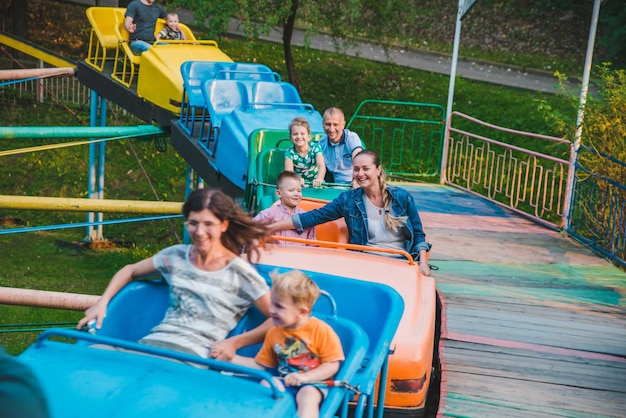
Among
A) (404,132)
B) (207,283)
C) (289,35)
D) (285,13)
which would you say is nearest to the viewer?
(207,283)

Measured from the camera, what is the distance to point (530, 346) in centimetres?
575

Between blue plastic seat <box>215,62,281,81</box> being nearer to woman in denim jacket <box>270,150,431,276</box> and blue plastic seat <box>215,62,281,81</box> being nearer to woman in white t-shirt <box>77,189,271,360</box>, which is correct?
woman in denim jacket <box>270,150,431,276</box>

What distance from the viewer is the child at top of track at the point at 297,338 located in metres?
3.14

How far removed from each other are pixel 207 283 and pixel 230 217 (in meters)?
0.27

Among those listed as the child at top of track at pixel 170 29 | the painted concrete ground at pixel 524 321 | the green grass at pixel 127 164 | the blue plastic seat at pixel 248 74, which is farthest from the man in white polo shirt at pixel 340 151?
the child at top of track at pixel 170 29

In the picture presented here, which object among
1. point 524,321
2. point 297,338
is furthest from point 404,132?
point 297,338

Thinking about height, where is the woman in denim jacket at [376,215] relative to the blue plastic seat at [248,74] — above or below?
below

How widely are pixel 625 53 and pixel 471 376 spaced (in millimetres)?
12827

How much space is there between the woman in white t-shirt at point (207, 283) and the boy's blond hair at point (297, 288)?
30 cm

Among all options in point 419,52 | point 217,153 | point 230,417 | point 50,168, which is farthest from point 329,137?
point 419,52

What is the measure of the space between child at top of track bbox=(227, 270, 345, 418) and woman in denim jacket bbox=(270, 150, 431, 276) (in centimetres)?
201

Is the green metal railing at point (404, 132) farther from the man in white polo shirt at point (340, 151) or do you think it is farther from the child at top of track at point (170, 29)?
the man in white polo shirt at point (340, 151)

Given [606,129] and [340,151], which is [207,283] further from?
[606,129]

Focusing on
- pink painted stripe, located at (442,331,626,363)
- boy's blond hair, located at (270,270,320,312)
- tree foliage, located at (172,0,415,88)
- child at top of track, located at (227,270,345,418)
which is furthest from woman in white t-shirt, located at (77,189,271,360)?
tree foliage, located at (172,0,415,88)
